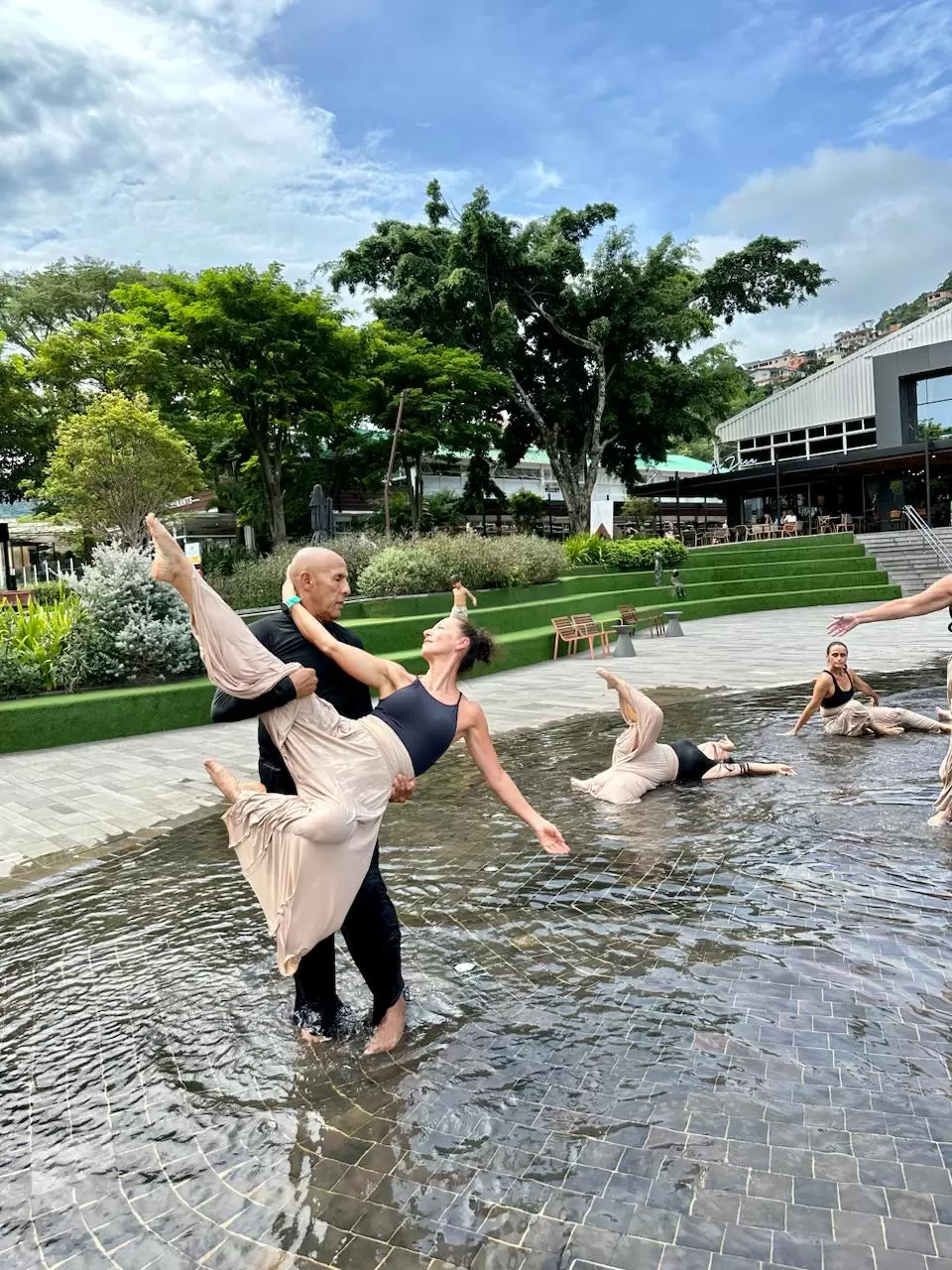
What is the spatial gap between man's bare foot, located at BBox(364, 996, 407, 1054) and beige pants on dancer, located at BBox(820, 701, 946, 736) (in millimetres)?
6196

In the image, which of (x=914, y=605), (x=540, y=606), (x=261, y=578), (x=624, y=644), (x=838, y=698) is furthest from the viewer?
(x=540, y=606)

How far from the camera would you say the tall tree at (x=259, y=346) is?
67.1ft

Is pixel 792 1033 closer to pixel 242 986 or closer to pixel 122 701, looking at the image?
pixel 242 986

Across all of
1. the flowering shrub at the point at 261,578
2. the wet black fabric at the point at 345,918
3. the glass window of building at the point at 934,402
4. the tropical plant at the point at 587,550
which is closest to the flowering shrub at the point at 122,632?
the flowering shrub at the point at 261,578

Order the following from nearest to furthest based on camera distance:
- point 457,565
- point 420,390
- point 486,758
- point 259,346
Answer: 1. point 486,758
2. point 457,565
3. point 259,346
4. point 420,390

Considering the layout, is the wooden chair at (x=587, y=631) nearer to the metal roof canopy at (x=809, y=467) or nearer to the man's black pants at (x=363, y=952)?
the man's black pants at (x=363, y=952)

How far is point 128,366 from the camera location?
21688 millimetres

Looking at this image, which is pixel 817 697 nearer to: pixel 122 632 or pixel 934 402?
pixel 122 632

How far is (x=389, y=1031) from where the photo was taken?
10.2ft

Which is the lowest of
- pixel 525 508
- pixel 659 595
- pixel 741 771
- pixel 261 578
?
pixel 741 771

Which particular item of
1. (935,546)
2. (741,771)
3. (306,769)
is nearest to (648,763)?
(741,771)

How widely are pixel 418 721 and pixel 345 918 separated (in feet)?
2.38

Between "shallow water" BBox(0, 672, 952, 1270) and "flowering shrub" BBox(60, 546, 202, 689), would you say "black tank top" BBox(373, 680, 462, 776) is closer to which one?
"shallow water" BBox(0, 672, 952, 1270)

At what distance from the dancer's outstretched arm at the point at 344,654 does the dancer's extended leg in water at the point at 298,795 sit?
204mm
